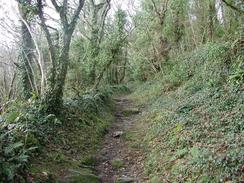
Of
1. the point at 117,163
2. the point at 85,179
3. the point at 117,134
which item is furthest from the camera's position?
the point at 117,134

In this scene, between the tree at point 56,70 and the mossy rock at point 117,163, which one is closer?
the mossy rock at point 117,163

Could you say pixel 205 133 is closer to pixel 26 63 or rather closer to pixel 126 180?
pixel 126 180

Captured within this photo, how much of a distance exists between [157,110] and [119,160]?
464cm

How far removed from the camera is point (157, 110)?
13.4 m

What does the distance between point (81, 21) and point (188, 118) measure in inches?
835

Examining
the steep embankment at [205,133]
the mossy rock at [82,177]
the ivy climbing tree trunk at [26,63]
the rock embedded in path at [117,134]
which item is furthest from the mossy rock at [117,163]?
the ivy climbing tree trunk at [26,63]

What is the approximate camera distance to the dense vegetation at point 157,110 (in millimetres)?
6520

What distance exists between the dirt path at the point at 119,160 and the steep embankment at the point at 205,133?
393 millimetres

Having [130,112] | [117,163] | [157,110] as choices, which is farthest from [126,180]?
[130,112]

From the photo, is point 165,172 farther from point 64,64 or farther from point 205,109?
point 64,64

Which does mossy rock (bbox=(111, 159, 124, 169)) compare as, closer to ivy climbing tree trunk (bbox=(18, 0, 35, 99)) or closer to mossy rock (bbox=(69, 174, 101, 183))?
mossy rock (bbox=(69, 174, 101, 183))

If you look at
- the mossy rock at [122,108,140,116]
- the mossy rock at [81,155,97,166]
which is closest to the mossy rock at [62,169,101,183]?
the mossy rock at [81,155,97,166]

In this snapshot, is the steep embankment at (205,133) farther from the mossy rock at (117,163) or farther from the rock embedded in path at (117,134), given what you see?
the rock embedded in path at (117,134)

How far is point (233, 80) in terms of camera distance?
30.0 ft
